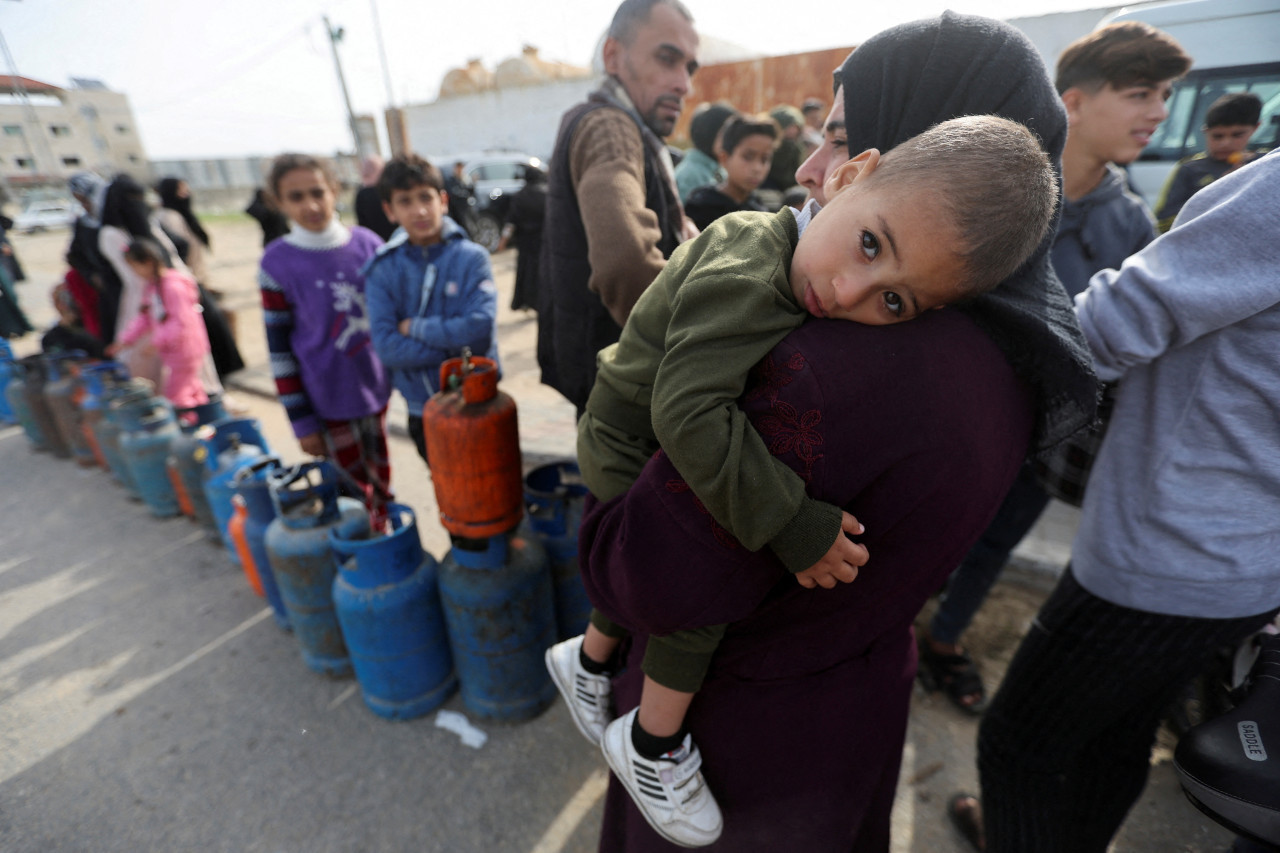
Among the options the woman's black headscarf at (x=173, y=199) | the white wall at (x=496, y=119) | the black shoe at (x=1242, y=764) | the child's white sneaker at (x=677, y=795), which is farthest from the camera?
the white wall at (x=496, y=119)

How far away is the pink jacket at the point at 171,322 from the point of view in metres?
3.87

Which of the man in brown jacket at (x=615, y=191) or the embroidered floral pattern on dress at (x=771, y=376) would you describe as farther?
the man in brown jacket at (x=615, y=191)

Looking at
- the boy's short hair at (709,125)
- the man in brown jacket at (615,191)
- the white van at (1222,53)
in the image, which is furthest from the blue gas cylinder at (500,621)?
the white van at (1222,53)

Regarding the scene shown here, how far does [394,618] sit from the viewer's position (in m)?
2.22

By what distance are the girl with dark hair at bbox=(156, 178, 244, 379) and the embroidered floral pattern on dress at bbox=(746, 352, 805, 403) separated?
5109 millimetres

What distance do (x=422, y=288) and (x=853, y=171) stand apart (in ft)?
7.12

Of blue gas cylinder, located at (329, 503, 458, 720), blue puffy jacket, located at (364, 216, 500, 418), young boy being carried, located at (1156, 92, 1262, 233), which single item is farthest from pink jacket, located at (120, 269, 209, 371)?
young boy being carried, located at (1156, 92, 1262, 233)

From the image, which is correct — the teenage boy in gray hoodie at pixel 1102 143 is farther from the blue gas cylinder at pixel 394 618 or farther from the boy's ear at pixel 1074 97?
the blue gas cylinder at pixel 394 618

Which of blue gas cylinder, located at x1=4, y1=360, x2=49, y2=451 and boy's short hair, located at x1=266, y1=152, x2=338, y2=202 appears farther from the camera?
blue gas cylinder, located at x1=4, y1=360, x2=49, y2=451

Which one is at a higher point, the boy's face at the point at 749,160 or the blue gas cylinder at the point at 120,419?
the boy's face at the point at 749,160

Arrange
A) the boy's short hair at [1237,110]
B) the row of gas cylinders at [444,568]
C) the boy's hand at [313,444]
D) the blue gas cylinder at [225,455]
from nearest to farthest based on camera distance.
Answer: the row of gas cylinders at [444,568], the boy's hand at [313,444], the blue gas cylinder at [225,455], the boy's short hair at [1237,110]

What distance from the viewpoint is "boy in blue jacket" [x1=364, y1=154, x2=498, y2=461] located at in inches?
99.0

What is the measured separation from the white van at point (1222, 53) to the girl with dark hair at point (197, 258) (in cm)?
791

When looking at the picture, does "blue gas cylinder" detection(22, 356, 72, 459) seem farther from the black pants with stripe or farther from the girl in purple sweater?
the black pants with stripe
